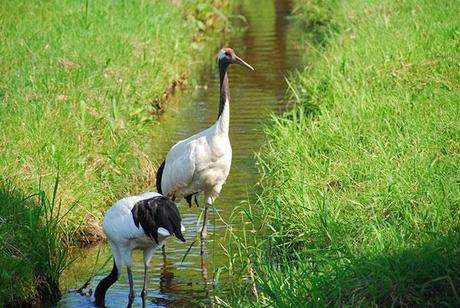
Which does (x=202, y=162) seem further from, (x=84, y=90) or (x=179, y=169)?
(x=84, y=90)

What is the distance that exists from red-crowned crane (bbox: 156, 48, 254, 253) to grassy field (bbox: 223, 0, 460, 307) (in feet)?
1.58

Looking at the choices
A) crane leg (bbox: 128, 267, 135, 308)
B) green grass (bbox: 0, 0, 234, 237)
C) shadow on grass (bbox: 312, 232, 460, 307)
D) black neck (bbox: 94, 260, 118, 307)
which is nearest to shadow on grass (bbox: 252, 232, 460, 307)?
shadow on grass (bbox: 312, 232, 460, 307)

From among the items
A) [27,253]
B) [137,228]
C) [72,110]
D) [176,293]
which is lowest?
[176,293]

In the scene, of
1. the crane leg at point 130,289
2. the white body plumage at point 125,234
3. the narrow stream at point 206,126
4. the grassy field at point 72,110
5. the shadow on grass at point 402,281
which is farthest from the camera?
the narrow stream at point 206,126

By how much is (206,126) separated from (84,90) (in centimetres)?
241

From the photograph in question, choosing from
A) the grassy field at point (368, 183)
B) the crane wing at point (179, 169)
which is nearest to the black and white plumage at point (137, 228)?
the grassy field at point (368, 183)

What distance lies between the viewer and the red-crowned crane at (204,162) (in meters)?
9.96

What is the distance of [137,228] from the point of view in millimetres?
8211

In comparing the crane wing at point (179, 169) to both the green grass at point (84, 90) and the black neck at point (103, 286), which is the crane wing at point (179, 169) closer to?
the green grass at point (84, 90)

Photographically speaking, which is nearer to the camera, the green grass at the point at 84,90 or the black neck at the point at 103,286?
the black neck at the point at 103,286

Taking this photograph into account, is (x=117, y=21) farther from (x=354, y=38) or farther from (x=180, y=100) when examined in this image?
(x=354, y=38)

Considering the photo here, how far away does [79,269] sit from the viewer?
942 cm

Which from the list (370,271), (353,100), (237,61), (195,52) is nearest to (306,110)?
(353,100)

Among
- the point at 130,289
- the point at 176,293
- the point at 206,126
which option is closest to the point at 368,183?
the point at 176,293
